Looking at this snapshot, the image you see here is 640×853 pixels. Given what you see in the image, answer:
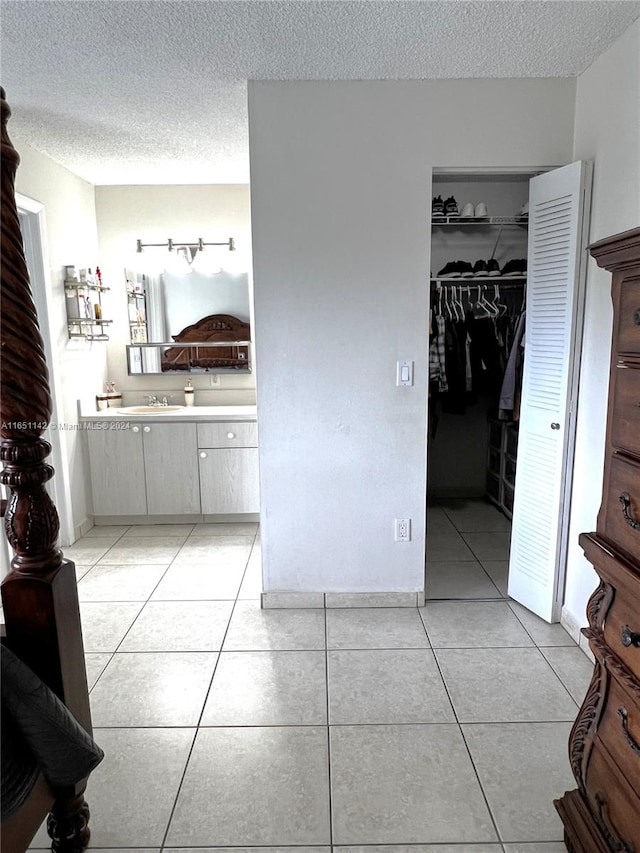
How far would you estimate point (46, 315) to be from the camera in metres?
3.30

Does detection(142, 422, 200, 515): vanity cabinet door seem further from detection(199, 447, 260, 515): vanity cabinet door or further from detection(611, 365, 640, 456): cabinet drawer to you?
detection(611, 365, 640, 456): cabinet drawer

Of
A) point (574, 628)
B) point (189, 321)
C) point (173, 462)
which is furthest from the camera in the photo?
point (189, 321)

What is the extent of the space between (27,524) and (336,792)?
4.01 ft

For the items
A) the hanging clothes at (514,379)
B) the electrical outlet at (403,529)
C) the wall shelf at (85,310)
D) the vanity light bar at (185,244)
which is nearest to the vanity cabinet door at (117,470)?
the wall shelf at (85,310)

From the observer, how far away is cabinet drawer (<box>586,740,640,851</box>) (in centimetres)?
119

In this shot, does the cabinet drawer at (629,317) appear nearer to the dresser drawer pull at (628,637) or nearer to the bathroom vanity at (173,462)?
the dresser drawer pull at (628,637)

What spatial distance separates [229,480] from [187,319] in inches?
51.4

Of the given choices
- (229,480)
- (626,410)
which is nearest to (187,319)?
(229,480)

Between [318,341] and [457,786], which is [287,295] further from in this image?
[457,786]

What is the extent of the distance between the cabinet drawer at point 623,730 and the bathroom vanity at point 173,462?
109 inches

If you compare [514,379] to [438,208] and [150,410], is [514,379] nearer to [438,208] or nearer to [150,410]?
[438,208]

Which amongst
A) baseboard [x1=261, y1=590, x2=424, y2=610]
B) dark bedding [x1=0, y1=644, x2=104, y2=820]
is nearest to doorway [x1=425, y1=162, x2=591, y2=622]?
baseboard [x1=261, y1=590, x2=424, y2=610]

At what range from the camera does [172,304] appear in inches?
163

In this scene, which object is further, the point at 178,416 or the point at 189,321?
the point at 189,321
